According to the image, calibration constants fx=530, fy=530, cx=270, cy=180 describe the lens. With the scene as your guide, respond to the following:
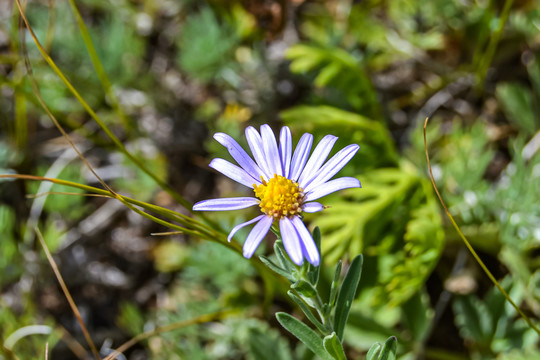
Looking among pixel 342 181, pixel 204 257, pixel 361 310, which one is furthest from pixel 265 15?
pixel 342 181

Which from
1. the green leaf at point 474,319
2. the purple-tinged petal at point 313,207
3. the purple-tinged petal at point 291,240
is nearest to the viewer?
the purple-tinged petal at point 291,240

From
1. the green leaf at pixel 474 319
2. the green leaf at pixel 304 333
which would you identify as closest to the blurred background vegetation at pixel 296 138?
the green leaf at pixel 474 319

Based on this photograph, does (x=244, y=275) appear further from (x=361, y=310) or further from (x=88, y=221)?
(x=88, y=221)

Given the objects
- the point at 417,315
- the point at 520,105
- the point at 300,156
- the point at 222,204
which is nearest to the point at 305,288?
the point at 222,204

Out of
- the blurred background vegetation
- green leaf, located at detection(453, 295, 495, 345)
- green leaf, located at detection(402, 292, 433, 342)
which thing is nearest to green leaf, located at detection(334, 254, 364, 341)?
the blurred background vegetation

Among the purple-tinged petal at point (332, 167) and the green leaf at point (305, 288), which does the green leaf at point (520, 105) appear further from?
the green leaf at point (305, 288)

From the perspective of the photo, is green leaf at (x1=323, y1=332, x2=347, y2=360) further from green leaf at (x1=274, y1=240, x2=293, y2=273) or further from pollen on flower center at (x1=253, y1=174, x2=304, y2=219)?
pollen on flower center at (x1=253, y1=174, x2=304, y2=219)
